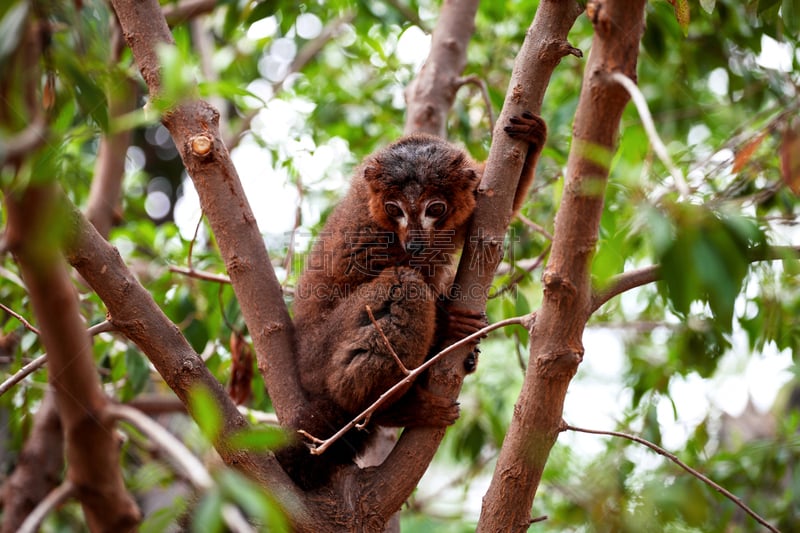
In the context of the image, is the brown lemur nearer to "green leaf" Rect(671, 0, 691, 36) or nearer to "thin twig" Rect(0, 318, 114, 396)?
"green leaf" Rect(671, 0, 691, 36)

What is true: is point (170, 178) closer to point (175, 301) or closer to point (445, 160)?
point (175, 301)

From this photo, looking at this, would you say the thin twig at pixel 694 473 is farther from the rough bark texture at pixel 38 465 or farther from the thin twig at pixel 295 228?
the rough bark texture at pixel 38 465

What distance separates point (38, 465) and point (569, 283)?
5053mm

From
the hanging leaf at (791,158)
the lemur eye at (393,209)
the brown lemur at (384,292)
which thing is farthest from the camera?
the lemur eye at (393,209)

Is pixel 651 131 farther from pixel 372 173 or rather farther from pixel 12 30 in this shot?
pixel 372 173

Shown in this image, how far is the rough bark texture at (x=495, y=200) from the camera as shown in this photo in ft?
11.2

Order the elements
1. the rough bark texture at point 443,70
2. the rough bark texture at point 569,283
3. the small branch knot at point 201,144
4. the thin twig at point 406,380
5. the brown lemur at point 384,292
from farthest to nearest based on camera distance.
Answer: the rough bark texture at point 443,70, the brown lemur at point 384,292, the small branch knot at point 201,144, the thin twig at point 406,380, the rough bark texture at point 569,283

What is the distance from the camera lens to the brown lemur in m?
3.69

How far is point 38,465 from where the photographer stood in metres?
5.88

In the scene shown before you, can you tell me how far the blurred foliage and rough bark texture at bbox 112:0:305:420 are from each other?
0.22m

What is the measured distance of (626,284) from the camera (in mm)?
2895

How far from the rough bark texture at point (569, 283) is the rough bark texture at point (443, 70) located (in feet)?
9.72

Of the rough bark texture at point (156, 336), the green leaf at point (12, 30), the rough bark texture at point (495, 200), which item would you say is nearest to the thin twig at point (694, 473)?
the rough bark texture at point (495, 200)

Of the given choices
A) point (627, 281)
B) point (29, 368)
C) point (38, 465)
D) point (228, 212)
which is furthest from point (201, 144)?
point (38, 465)
